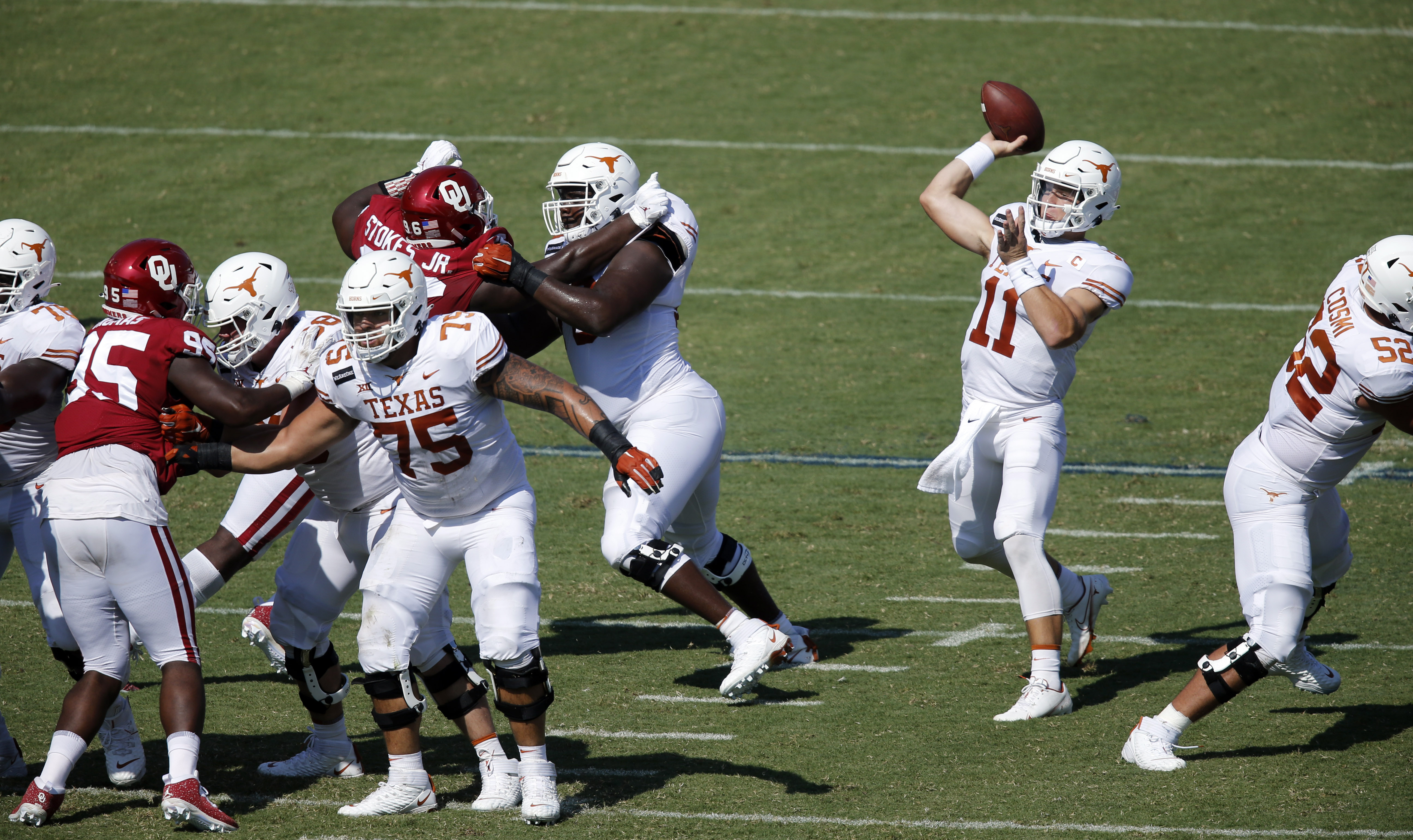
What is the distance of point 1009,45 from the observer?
14.1 m

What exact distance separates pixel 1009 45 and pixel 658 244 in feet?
33.6

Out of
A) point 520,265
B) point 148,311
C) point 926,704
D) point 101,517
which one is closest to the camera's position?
point 101,517

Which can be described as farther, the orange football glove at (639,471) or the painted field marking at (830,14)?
the painted field marking at (830,14)

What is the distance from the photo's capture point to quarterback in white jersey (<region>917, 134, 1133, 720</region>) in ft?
16.1

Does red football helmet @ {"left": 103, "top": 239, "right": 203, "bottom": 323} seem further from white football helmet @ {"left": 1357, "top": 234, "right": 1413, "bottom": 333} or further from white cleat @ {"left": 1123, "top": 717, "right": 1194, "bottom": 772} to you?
white football helmet @ {"left": 1357, "top": 234, "right": 1413, "bottom": 333}

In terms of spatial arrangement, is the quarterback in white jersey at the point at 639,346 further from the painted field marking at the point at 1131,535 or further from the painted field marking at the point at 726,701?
the painted field marking at the point at 1131,535

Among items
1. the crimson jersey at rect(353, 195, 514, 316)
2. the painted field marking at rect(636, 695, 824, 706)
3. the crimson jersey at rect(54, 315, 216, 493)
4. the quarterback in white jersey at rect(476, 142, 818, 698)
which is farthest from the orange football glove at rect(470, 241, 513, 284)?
the painted field marking at rect(636, 695, 824, 706)

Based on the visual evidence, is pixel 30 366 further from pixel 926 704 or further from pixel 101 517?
pixel 926 704

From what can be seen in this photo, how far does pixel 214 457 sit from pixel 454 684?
1044mm

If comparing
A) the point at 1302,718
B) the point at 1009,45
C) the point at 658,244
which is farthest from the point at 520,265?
the point at 1009,45

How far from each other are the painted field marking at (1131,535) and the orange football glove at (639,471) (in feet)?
11.0

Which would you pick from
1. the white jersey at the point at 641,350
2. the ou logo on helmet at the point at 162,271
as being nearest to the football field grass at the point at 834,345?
the white jersey at the point at 641,350

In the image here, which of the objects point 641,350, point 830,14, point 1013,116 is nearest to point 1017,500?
point 641,350

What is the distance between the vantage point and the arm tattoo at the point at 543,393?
411 cm
